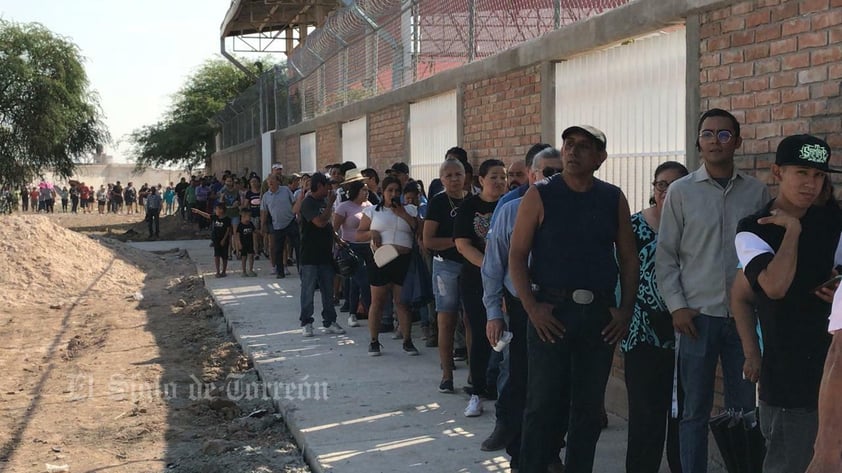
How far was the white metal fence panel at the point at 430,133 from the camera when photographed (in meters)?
12.3

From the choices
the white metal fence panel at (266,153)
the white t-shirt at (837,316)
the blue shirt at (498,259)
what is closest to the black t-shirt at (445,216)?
the blue shirt at (498,259)

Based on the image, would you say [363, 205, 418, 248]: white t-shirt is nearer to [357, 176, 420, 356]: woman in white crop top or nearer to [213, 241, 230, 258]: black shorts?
[357, 176, 420, 356]: woman in white crop top

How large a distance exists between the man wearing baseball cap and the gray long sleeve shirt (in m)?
1.08

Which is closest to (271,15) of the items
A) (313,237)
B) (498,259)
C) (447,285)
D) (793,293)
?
(313,237)

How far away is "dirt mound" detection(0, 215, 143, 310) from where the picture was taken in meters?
16.6

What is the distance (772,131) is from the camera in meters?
5.55

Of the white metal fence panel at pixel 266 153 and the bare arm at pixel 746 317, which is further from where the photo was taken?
the white metal fence panel at pixel 266 153

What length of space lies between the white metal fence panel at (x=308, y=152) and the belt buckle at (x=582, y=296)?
16811mm

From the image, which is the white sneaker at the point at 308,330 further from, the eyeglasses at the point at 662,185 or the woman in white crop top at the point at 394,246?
the eyeglasses at the point at 662,185

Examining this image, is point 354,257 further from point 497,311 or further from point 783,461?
point 783,461

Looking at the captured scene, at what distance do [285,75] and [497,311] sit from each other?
22.3 m

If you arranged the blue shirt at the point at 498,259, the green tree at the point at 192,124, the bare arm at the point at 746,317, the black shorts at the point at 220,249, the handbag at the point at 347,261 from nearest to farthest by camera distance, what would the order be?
1. the bare arm at the point at 746,317
2. the blue shirt at the point at 498,259
3. the handbag at the point at 347,261
4. the black shorts at the point at 220,249
5. the green tree at the point at 192,124

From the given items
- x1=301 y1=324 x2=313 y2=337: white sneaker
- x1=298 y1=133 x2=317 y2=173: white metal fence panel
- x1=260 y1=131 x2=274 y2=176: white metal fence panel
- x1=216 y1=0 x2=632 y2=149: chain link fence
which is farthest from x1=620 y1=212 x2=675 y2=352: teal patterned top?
x1=260 y1=131 x2=274 y2=176: white metal fence panel

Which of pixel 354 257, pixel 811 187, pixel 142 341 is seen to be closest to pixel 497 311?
pixel 811 187
